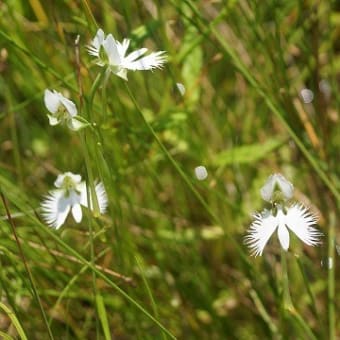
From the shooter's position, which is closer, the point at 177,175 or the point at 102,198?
the point at 102,198

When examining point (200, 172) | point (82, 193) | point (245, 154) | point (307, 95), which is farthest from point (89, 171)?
point (307, 95)

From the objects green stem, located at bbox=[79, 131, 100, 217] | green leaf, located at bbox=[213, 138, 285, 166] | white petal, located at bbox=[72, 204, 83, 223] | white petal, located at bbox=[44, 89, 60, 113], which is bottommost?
green stem, located at bbox=[79, 131, 100, 217]

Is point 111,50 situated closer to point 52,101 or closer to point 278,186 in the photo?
point 52,101

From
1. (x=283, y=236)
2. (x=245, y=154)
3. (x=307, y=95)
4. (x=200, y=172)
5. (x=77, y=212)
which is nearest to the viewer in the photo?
(x=283, y=236)

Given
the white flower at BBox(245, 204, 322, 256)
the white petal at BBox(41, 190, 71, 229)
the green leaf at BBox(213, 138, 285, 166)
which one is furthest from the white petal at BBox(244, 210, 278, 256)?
the green leaf at BBox(213, 138, 285, 166)

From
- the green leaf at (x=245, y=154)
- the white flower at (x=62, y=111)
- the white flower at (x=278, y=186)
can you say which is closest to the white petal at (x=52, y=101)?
the white flower at (x=62, y=111)

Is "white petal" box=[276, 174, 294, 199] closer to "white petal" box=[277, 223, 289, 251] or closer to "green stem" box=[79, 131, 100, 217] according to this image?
"white petal" box=[277, 223, 289, 251]

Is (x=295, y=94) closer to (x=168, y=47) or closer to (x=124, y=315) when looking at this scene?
(x=168, y=47)

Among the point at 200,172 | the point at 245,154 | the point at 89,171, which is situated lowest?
the point at 89,171

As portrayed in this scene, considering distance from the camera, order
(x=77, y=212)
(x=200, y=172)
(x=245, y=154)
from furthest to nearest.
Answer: (x=245, y=154) < (x=200, y=172) < (x=77, y=212)
